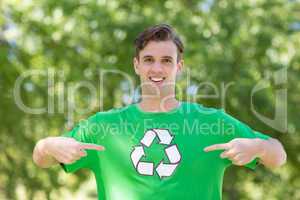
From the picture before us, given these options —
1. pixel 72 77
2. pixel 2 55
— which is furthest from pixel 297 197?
pixel 2 55

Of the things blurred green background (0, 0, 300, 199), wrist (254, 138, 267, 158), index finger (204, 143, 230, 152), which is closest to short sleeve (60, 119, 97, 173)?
index finger (204, 143, 230, 152)

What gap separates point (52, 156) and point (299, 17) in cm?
674

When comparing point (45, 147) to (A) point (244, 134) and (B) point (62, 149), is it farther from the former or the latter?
(A) point (244, 134)

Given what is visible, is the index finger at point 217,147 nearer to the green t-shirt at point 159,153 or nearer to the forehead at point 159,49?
the green t-shirt at point 159,153

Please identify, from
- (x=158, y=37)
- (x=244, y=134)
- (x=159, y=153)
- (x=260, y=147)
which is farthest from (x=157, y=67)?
(x=260, y=147)

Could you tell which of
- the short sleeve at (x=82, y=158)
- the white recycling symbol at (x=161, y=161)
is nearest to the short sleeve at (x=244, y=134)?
the white recycling symbol at (x=161, y=161)

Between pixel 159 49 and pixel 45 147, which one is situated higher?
pixel 159 49

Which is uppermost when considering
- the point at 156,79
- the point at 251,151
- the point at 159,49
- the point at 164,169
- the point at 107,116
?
the point at 159,49

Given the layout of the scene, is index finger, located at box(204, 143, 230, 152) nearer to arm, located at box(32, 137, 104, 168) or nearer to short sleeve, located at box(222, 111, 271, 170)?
short sleeve, located at box(222, 111, 271, 170)

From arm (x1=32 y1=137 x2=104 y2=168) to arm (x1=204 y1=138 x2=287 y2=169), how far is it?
0.61 meters

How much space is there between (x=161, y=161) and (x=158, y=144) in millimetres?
89

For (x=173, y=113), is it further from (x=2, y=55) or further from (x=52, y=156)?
(x=2, y=55)

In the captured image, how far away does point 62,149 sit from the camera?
3.01 m

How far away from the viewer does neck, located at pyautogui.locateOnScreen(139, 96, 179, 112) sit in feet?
10.6
